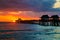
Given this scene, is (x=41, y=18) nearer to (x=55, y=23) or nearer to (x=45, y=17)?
(x=45, y=17)

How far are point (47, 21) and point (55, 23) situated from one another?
12.2m

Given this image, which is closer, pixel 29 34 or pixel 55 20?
pixel 29 34

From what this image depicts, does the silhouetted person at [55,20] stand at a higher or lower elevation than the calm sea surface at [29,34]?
higher

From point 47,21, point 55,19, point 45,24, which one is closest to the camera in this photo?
point 55,19

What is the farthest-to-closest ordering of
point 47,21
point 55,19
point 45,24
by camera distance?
point 45,24, point 47,21, point 55,19

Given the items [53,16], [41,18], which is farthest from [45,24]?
[53,16]

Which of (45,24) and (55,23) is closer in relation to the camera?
(55,23)

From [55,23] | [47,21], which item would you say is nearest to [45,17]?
[47,21]

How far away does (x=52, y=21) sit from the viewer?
14025 centimetres

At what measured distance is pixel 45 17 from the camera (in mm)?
151000

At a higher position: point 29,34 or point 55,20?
point 55,20

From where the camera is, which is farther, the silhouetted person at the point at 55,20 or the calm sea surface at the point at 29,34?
the silhouetted person at the point at 55,20

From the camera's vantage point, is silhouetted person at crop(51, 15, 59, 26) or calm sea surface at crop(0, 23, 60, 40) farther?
silhouetted person at crop(51, 15, 59, 26)

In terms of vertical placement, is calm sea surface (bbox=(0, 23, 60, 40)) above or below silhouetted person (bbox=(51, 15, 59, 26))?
below
